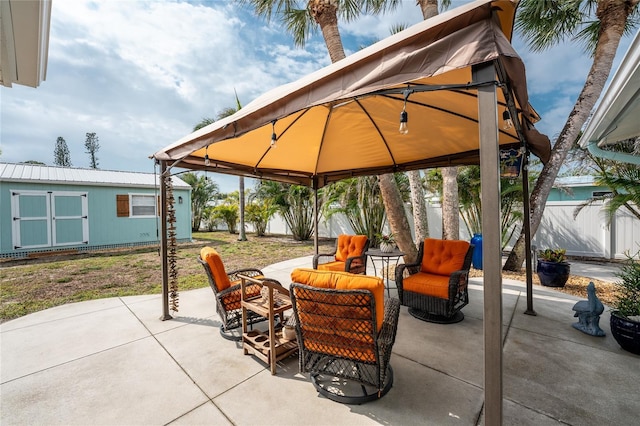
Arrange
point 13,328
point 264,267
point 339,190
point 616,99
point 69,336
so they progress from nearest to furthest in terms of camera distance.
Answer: point 616,99
point 69,336
point 13,328
point 264,267
point 339,190

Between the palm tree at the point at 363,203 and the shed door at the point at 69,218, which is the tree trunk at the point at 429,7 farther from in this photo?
the shed door at the point at 69,218

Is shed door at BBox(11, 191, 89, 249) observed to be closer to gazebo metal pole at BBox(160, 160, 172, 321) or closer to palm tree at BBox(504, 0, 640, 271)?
gazebo metal pole at BBox(160, 160, 172, 321)

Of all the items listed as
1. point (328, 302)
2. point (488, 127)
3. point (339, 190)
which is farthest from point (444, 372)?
point (339, 190)

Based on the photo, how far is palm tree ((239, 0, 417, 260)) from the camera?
560 centimetres

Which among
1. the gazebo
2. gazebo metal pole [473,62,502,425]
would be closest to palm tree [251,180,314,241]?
the gazebo

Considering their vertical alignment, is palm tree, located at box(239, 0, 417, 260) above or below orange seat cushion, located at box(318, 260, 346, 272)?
above

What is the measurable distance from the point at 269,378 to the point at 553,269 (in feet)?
18.1

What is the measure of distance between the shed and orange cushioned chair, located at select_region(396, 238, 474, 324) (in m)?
8.43

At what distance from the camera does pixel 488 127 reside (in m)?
1.34

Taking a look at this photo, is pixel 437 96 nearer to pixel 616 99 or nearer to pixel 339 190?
pixel 616 99

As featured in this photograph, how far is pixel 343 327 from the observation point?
1.93m

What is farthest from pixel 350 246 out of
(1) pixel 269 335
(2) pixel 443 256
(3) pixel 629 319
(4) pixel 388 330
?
(3) pixel 629 319

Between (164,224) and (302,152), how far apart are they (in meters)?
2.54

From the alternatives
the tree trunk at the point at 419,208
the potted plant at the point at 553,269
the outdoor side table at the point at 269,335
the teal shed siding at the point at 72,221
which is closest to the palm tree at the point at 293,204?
the teal shed siding at the point at 72,221
